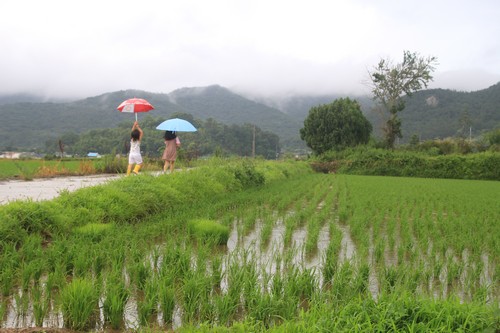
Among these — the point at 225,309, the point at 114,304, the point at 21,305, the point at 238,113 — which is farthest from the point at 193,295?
the point at 238,113

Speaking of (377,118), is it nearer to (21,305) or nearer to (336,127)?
(336,127)

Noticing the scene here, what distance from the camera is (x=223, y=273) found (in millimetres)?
3443

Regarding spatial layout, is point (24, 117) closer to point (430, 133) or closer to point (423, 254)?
point (430, 133)

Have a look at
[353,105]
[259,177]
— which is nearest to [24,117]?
[353,105]

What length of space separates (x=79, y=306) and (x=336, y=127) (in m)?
37.5

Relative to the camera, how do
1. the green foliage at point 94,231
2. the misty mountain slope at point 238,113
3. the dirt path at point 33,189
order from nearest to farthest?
the green foliage at point 94,231 < the dirt path at point 33,189 < the misty mountain slope at point 238,113

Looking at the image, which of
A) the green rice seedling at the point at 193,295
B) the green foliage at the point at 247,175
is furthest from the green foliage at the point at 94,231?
the green foliage at the point at 247,175

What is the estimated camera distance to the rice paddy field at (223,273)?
2.53 m

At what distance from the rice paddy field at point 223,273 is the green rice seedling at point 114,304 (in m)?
0.01

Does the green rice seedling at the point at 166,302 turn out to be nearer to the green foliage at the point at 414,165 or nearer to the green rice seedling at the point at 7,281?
the green rice seedling at the point at 7,281

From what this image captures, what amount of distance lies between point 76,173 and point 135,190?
9.05 meters

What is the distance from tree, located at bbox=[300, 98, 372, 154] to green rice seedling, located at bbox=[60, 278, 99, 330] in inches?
1412

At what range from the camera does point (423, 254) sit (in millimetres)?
4742

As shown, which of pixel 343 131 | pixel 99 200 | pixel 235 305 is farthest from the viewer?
pixel 343 131
